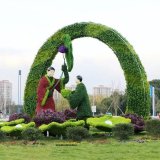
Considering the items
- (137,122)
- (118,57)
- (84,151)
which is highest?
(118,57)

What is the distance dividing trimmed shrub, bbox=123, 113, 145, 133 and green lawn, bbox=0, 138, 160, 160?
2402mm

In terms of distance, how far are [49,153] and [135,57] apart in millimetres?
7688

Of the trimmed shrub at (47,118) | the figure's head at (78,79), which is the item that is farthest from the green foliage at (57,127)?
the figure's head at (78,79)

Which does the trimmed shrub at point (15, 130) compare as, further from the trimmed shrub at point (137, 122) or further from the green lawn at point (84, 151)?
the trimmed shrub at point (137, 122)

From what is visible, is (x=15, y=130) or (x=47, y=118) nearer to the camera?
(x=15, y=130)

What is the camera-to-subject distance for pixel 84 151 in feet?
31.9

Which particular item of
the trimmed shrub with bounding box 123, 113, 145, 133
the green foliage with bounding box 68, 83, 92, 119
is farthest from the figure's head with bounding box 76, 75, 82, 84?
the trimmed shrub with bounding box 123, 113, 145, 133

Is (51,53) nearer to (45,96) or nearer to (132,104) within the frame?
(45,96)

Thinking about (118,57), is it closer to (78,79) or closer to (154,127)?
(78,79)

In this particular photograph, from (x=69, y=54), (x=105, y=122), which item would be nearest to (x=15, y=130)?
(x=105, y=122)

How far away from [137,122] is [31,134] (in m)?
4.05

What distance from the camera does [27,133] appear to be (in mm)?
11953

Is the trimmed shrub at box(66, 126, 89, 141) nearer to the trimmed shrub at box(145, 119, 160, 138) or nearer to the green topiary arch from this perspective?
the trimmed shrub at box(145, 119, 160, 138)

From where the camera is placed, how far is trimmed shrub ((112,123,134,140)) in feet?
39.4
